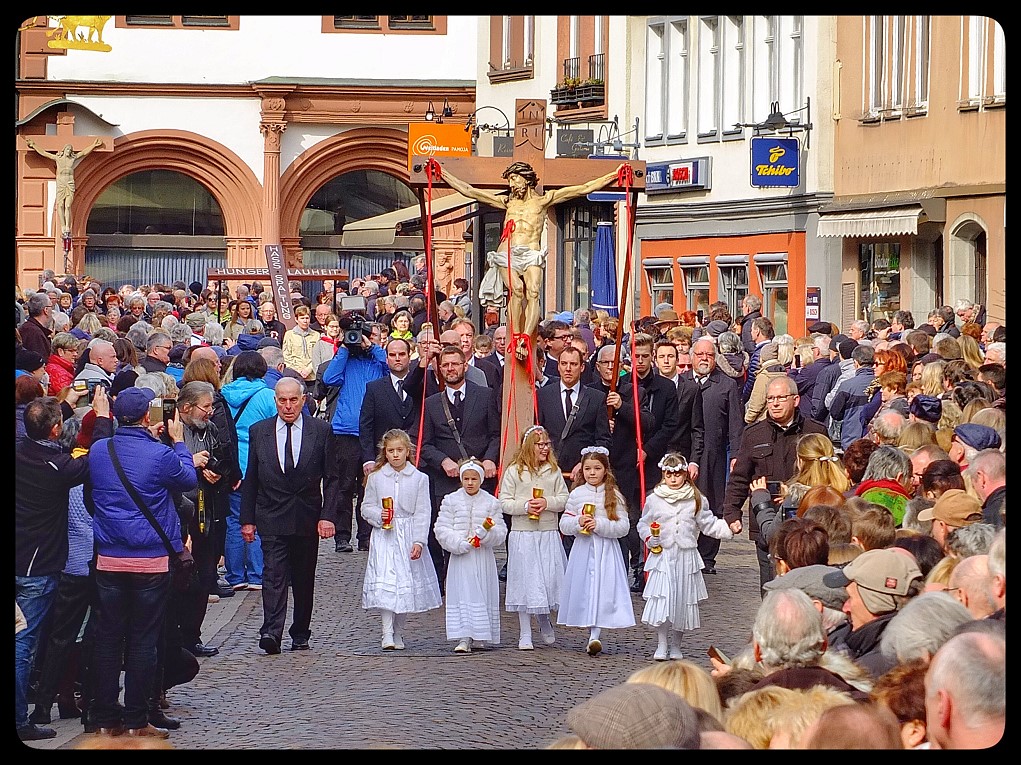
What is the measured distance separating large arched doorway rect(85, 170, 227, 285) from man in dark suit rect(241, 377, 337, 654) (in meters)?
24.3

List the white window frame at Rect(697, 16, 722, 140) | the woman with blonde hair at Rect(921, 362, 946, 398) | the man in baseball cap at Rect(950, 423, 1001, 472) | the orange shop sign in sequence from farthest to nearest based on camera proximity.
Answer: the orange shop sign → the white window frame at Rect(697, 16, 722, 140) → the woman with blonde hair at Rect(921, 362, 946, 398) → the man in baseball cap at Rect(950, 423, 1001, 472)

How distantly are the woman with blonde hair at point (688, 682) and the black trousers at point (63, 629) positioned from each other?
366 cm

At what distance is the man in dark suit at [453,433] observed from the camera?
10.5 meters

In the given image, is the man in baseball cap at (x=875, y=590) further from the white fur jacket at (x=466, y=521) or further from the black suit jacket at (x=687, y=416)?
the black suit jacket at (x=687, y=416)

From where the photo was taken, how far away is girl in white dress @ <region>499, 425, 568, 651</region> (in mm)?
9484

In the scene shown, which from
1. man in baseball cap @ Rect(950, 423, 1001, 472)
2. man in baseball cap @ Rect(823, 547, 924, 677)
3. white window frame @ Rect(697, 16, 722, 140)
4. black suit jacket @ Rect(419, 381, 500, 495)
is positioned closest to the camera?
man in baseball cap @ Rect(823, 547, 924, 677)

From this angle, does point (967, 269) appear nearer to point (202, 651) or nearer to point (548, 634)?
point (548, 634)

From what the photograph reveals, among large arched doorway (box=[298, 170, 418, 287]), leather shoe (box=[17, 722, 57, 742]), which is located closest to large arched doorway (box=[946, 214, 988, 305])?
leather shoe (box=[17, 722, 57, 742])

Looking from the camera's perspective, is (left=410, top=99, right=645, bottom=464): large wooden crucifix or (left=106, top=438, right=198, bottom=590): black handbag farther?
(left=410, top=99, right=645, bottom=464): large wooden crucifix

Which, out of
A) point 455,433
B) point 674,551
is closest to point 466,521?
point 674,551

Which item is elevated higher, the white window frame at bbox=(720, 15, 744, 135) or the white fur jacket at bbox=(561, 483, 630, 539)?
the white window frame at bbox=(720, 15, 744, 135)

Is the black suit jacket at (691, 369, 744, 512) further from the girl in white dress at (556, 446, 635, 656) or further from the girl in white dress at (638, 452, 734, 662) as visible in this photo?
the girl in white dress at (638, 452, 734, 662)
